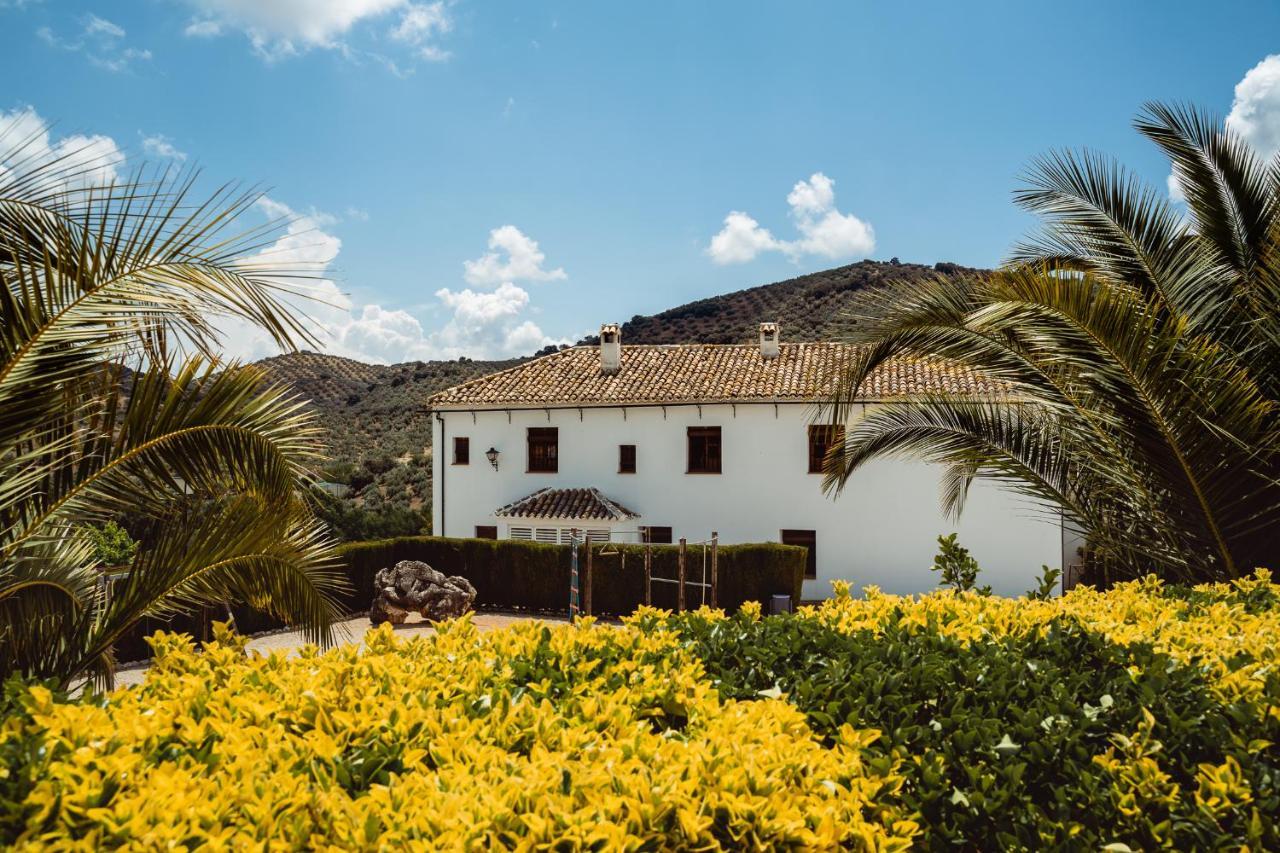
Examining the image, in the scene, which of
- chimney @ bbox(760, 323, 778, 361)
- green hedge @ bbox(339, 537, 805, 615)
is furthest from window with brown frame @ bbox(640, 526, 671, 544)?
chimney @ bbox(760, 323, 778, 361)

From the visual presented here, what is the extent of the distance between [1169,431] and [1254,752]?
4364mm

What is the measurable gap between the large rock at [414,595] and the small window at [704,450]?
708cm

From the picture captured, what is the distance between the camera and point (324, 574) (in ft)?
18.1

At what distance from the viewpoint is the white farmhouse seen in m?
20.2

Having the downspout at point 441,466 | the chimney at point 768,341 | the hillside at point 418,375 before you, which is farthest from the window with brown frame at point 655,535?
the hillside at point 418,375

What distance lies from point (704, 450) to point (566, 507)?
386 cm

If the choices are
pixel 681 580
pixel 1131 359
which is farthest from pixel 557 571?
pixel 1131 359

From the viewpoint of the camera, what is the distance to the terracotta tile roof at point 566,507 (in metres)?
21.9

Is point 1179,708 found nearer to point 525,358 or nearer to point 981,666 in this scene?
point 981,666

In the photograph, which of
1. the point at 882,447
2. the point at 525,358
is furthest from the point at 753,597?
the point at 525,358

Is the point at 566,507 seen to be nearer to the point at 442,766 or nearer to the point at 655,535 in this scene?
the point at 655,535

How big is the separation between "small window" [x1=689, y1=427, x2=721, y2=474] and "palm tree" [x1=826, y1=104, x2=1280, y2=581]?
43.2 feet

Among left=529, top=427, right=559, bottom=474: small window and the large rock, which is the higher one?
left=529, top=427, right=559, bottom=474: small window

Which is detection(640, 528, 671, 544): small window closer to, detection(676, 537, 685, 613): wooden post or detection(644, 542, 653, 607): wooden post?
detection(644, 542, 653, 607): wooden post
